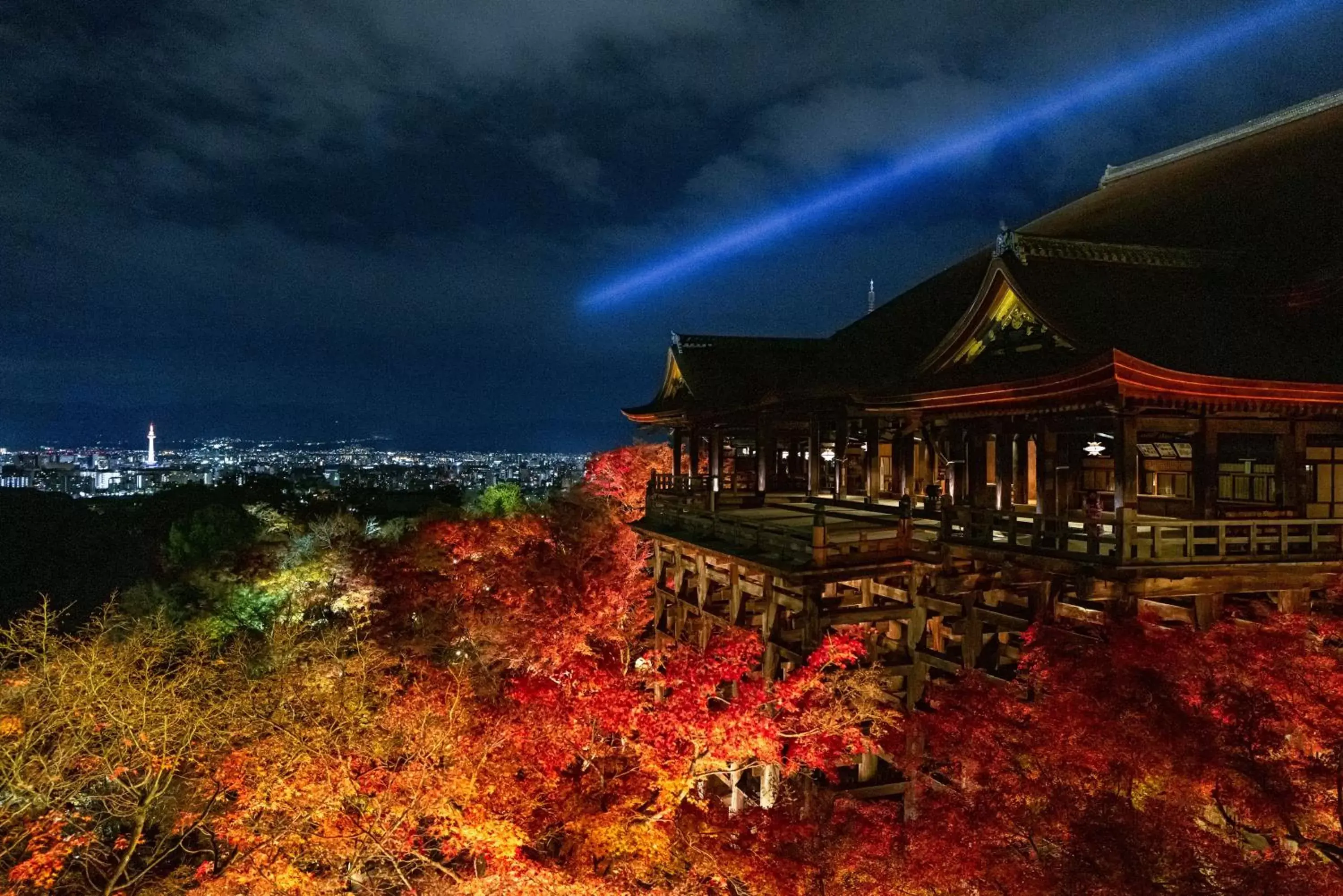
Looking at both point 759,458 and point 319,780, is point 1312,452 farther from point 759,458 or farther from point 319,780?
point 319,780

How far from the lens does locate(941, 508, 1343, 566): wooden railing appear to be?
1089 cm

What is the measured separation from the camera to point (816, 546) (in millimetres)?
13812

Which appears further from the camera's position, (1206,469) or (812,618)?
(812,618)

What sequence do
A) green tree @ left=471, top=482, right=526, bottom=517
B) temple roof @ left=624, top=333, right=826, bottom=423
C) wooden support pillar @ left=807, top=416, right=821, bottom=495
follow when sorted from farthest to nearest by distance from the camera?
1. green tree @ left=471, top=482, right=526, bottom=517
2. temple roof @ left=624, top=333, right=826, bottom=423
3. wooden support pillar @ left=807, top=416, right=821, bottom=495

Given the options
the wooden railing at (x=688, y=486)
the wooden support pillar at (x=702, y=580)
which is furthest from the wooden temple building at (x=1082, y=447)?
the wooden railing at (x=688, y=486)

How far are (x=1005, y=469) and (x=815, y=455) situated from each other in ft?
25.3

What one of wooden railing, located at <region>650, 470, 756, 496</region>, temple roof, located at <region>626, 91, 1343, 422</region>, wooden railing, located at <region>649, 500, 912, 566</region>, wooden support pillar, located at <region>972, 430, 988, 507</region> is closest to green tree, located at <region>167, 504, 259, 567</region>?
wooden railing, located at <region>650, 470, 756, 496</region>

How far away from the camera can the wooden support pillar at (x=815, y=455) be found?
22.2 metres

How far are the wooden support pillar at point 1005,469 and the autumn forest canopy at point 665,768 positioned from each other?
302 cm

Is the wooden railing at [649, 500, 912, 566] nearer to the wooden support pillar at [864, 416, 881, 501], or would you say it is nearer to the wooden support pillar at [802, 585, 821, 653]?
the wooden support pillar at [802, 585, 821, 653]

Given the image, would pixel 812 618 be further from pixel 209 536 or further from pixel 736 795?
pixel 209 536

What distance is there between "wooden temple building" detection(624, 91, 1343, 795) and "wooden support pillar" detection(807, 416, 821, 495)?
11 cm

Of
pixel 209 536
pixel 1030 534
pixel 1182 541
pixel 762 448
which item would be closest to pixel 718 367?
pixel 762 448

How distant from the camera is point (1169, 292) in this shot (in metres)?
14.2
